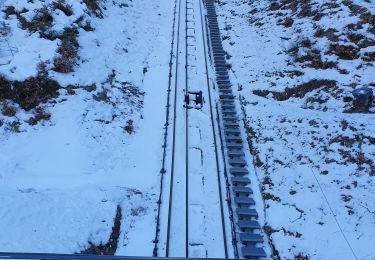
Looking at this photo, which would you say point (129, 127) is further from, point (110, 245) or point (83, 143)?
point (110, 245)

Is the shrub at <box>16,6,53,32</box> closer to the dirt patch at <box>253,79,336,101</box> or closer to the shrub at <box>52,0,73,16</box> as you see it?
the shrub at <box>52,0,73,16</box>

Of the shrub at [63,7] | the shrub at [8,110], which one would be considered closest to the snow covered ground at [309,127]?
the shrub at [63,7]

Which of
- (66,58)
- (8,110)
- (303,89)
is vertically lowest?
(303,89)

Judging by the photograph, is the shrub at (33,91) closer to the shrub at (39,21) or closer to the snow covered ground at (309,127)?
the shrub at (39,21)

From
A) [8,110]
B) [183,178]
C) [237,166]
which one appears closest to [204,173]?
[183,178]

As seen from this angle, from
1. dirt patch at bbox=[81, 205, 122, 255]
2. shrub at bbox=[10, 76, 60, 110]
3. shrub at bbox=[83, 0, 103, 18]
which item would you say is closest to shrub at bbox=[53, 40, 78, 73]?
shrub at bbox=[10, 76, 60, 110]

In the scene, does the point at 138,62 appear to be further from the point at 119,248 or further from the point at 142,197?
the point at 119,248

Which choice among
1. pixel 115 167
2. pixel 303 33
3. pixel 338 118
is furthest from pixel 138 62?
pixel 338 118
